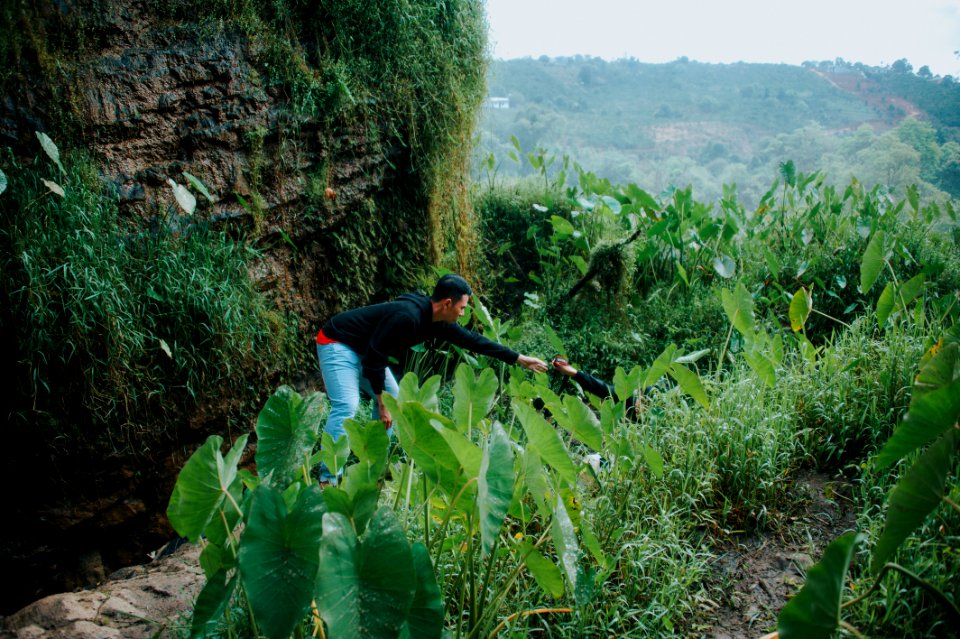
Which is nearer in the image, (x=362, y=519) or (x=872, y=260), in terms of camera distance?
(x=362, y=519)

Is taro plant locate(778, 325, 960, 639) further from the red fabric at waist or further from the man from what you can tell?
the red fabric at waist

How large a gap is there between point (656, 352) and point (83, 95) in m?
3.16

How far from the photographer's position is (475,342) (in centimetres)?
287

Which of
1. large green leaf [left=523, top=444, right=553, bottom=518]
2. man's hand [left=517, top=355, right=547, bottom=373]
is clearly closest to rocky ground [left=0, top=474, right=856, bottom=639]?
large green leaf [left=523, top=444, right=553, bottom=518]

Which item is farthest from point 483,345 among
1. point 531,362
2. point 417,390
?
point 417,390

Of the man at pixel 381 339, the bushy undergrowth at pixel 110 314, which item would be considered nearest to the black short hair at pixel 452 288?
the man at pixel 381 339

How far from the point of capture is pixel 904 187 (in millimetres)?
4703

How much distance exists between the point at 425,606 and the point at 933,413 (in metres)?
0.90

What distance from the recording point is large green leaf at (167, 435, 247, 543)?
104cm

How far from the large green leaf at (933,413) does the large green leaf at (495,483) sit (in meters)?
0.65

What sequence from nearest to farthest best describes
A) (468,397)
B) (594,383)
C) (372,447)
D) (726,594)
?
(372,447) < (468,397) < (726,594) < (594,383)

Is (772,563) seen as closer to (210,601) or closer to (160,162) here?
(210,601)

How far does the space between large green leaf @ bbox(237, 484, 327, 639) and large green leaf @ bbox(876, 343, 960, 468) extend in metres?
0.97

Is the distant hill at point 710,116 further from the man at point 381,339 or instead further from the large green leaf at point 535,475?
the large green leaf at point 535,475
